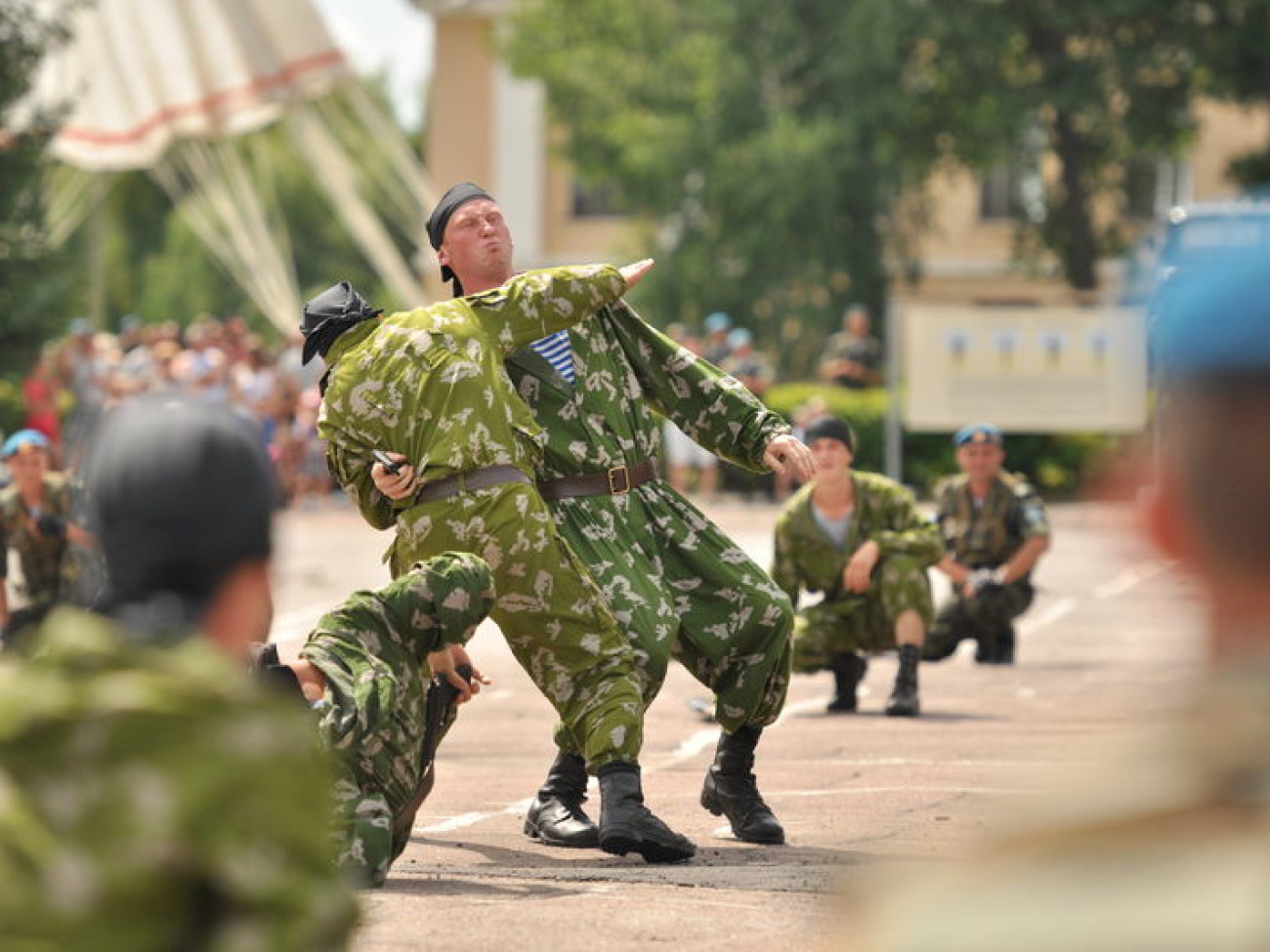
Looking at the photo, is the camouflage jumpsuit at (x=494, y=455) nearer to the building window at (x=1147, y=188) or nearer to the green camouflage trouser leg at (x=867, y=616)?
the green camouflage trouser leg at (x=867, y=616)

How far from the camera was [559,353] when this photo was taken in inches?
311

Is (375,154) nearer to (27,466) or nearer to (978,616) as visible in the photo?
(978,616)

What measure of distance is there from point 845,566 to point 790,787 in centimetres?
366

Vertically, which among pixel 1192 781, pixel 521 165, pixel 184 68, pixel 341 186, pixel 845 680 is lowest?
pixel 845 680

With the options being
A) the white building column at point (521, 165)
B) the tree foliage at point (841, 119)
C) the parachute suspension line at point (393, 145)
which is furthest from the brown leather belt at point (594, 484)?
the white building column at point (521, 165)

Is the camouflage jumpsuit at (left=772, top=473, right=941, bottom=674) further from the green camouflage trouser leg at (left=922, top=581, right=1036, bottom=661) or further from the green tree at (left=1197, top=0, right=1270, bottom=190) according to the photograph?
the green tree at (left=1197, top=0, right=1270, bottom=190)

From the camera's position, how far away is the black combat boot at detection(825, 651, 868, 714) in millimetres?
13117

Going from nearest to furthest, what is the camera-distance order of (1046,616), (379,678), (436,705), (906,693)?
1. (379,678)
2. (436,705)
3. (906,693)
4. (1046,616)

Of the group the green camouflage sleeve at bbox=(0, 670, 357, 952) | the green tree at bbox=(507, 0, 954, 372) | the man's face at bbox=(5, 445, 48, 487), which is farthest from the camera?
the green tree at bbox=(507, 0, 954, 372)

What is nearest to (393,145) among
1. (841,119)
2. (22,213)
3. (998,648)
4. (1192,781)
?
(841,119)

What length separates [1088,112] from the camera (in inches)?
1587

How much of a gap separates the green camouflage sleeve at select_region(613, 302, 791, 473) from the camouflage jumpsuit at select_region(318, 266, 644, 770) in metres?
0.43

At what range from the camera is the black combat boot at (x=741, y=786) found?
810cm

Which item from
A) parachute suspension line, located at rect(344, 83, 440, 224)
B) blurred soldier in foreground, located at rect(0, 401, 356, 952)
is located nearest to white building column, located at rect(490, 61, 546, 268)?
parachute suspension line, located at rect(344, 83, 440, 224)
